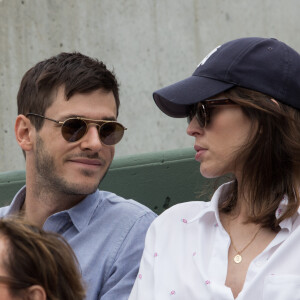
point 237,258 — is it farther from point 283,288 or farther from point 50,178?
point 50,178

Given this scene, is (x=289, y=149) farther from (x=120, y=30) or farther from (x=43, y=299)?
(x=120, y=30)

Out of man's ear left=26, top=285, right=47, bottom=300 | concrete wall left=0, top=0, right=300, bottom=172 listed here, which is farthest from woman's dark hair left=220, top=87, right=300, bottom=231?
concrete wall left=0, top=0, right=300, bottom=172

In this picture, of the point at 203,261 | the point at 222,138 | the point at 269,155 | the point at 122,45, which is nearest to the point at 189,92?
the point at 222,138

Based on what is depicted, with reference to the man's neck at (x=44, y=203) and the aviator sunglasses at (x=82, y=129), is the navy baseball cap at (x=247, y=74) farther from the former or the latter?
the man's neck at (x=44, y=203)

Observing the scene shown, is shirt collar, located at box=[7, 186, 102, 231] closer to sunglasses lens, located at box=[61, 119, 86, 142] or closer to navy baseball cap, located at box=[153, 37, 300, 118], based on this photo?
sunglasses lens, located at box=[61, 119, 86, 142]

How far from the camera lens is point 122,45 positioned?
4.84 m

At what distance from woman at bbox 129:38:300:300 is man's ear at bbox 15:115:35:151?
0.79 m

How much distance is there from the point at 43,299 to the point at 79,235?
1.00 m

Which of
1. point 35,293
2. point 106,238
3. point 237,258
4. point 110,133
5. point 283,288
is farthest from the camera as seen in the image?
point 110,133

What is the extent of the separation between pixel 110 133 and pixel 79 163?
0.55ft

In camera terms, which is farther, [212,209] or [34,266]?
[212,209]

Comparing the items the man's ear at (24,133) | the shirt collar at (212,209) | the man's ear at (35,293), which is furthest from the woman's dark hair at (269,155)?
the man's ear at (24,133)

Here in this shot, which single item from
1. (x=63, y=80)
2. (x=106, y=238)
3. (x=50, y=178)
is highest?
(x=63, y=80)

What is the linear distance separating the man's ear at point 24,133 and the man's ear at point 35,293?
4.25 ft
